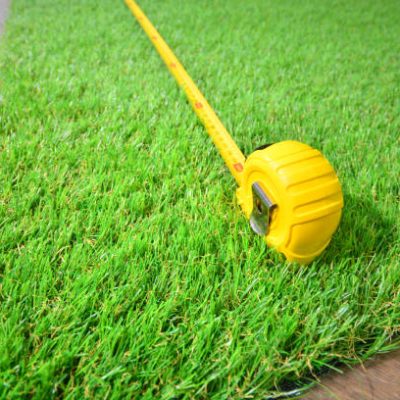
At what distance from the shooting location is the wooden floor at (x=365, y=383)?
39.9 inches

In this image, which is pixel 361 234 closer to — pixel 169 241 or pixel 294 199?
pixel 294 199


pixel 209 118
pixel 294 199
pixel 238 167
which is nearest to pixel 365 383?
pixel 294 199

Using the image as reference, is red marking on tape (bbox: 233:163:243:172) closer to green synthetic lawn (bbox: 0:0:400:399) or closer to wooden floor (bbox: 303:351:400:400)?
green synthetic lawn (bbox: 0:0:400:399)

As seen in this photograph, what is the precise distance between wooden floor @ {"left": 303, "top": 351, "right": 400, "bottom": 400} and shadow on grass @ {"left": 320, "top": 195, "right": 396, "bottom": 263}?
34 centimetres

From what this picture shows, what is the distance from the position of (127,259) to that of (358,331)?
2.31 feet

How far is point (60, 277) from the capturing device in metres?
1.24

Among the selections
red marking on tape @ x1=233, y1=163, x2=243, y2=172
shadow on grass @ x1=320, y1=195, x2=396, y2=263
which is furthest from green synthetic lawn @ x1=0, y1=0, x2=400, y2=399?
red marking on tape @ x1=233, y1=163, x2=243, y2=172

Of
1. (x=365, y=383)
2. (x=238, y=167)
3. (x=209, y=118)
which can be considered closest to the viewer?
(x=365, y=383)

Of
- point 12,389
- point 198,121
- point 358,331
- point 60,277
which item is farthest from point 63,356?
point 198,121

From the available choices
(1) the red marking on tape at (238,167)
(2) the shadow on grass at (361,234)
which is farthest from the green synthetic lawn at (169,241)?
(1) the red marking on tape at (238,167)

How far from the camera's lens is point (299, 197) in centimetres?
115

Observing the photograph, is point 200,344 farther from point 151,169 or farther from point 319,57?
point 319,57

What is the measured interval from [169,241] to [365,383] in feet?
2.29

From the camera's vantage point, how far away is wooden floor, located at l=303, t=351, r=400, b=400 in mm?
1014
